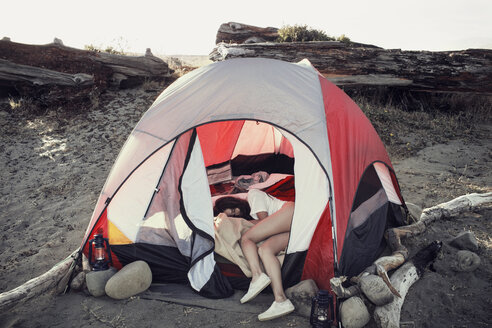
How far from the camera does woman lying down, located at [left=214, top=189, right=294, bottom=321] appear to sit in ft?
Answer: 11.0

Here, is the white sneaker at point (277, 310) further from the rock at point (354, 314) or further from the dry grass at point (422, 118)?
the dry grass at point (422, 118)

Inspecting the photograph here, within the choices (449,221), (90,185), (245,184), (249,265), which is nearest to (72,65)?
(90,185)

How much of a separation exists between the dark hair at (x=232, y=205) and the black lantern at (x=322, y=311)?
134cm

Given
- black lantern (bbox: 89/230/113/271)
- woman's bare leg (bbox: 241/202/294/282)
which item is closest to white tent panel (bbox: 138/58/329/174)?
woman's bare leg (bbox: 241/202/294/282)

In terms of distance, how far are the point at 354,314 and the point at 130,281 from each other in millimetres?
1955

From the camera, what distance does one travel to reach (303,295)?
10.8ft

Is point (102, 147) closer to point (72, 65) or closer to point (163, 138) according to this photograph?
point (72, 65)

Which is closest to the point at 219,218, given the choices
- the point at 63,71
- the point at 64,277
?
the point at 64,277

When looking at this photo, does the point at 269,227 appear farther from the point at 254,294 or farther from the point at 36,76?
the point at 36,76

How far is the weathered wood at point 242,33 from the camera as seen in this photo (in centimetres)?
980

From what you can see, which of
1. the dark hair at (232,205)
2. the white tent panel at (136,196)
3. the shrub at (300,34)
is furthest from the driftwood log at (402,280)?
the shrub at (300,34)

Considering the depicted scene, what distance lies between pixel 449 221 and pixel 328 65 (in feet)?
14.8

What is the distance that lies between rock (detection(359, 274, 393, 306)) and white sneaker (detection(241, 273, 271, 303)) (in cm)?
81

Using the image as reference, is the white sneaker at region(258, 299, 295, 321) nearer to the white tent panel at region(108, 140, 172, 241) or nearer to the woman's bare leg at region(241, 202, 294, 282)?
the woman's bare leg at region(241, 202, 294, 282)
